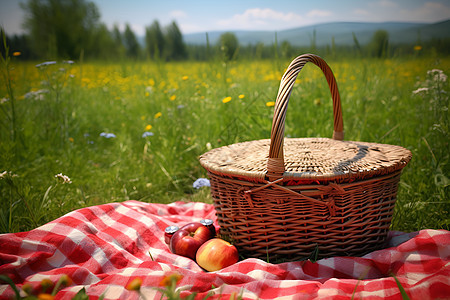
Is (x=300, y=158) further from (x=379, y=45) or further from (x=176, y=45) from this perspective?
(x=176, y=45)

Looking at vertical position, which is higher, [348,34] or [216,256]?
[348,34]

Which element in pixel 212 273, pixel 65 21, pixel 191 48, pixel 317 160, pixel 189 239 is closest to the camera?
pixel 212 273

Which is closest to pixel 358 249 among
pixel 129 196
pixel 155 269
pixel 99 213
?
pixel 155 269

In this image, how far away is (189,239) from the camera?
4.55ft

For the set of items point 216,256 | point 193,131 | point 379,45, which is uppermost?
point 379,45

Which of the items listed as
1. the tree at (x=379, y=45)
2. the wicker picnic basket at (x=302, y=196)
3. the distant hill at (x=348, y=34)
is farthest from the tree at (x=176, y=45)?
the wicker picnic basket at (x=302, y=196)

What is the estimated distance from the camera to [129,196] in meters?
2.10

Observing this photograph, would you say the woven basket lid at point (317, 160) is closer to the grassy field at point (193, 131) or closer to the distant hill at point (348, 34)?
the grassy field at point (193, 131)

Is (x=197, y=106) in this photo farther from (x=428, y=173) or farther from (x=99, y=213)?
(x=428, y=173)

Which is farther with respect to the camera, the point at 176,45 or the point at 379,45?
the point at 176,45

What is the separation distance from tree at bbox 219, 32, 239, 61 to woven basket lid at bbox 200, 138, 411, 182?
1.09 m

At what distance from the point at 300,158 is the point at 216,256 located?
1.71 ft

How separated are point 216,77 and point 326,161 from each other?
160 cm

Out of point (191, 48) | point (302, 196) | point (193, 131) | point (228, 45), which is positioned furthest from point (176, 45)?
point (302, 196)
